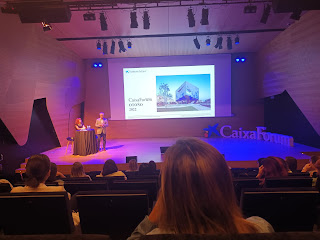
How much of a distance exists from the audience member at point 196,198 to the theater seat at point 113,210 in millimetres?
980

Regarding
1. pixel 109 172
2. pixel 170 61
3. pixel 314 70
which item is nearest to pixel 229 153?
pixel 314 70

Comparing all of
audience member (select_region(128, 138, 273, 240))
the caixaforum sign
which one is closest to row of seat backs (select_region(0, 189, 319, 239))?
audience member (select_region(128, 138, 273, 240))

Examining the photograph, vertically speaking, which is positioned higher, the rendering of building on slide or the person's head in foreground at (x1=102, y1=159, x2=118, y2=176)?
the rendering of building on slide

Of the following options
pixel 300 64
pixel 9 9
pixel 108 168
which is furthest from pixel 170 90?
pixel 108 168

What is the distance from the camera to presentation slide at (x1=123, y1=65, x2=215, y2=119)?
11500 mm

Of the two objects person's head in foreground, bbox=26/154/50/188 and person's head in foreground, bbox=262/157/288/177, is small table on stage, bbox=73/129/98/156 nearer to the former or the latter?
person's head in foreground, bbox=26/154/50/188

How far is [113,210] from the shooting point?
189 centimetres

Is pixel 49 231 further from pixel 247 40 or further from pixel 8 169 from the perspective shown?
pixel 247 40

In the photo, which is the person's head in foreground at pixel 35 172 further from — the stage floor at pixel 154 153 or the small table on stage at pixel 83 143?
the small table on stage at pixel 83 143

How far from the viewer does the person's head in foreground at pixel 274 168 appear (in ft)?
10.5

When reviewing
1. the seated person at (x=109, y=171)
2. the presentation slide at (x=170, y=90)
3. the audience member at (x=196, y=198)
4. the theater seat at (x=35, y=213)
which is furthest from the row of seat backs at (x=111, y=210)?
the presentation slide at (x=170, y=90)

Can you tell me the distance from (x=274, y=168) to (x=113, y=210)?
2.27 metres

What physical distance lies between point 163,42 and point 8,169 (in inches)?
282

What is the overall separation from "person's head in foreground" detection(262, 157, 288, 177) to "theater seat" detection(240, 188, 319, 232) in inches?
52.0
